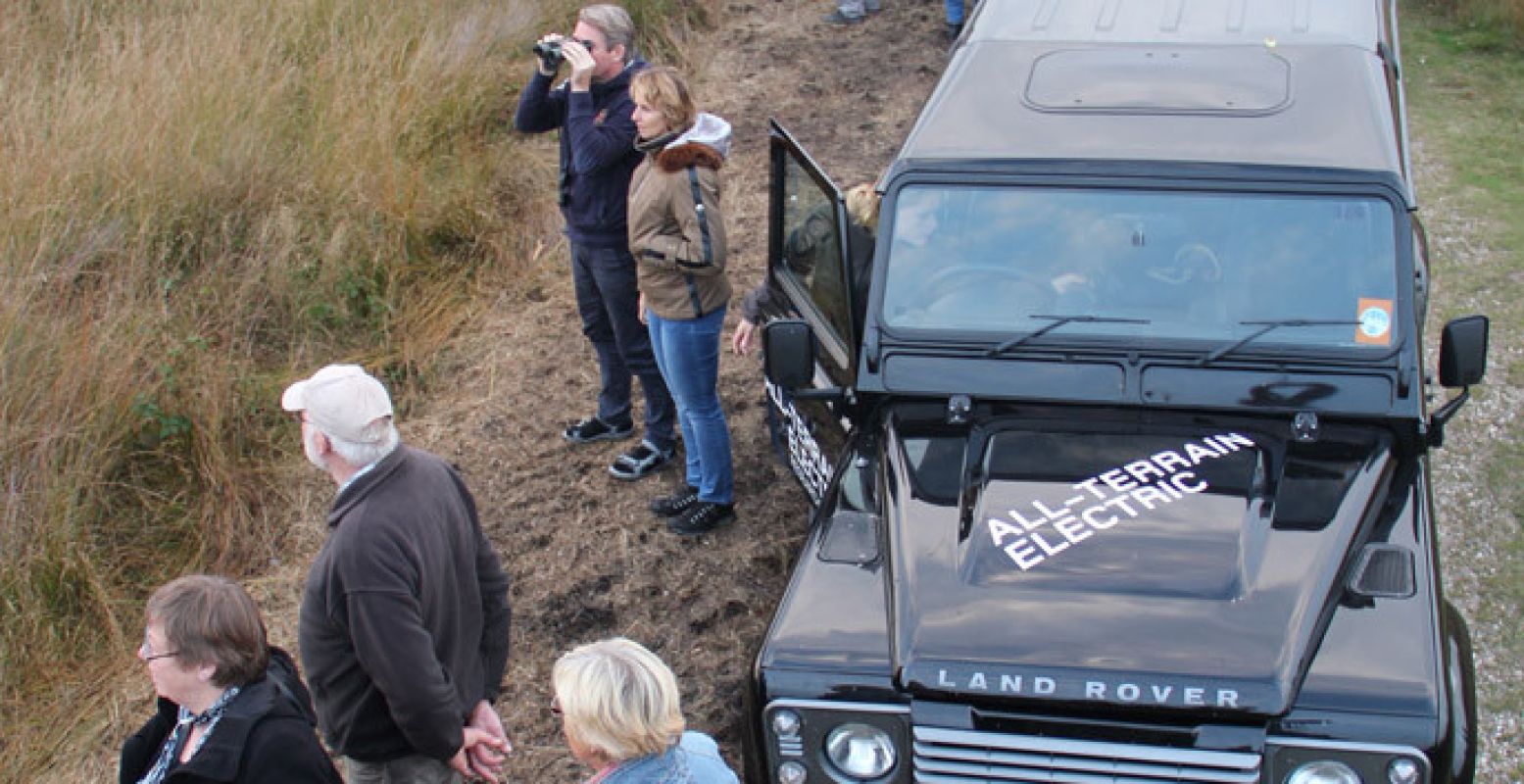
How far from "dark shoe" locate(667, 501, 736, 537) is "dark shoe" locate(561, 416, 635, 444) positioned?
79 cm

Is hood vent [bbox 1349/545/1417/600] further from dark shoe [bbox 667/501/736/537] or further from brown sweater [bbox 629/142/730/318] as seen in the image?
dark shoe [bbox 667/501/736/537]

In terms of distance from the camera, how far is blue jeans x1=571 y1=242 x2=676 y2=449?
18.1 ft

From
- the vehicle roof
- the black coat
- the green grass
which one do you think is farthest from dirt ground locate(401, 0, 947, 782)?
the green grass

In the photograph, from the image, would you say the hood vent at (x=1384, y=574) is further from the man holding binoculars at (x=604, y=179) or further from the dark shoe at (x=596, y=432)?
the dark shoe at (x=596, y=432)

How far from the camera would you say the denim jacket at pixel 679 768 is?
2.73 m

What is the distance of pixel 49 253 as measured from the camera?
6.14m

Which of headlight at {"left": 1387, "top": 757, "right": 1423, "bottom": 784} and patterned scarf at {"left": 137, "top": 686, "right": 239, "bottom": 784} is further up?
patterned scarf at {"left": 137, "top": 686, "right": 239, "bottom": 784}

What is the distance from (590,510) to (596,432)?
0.57 meters

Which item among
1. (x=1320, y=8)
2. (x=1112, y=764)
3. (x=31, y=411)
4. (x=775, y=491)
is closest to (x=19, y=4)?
(x=31, y=411)

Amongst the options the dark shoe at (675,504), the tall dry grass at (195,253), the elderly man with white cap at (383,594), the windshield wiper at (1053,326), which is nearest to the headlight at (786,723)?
the elderly man with white cap at (383,594)

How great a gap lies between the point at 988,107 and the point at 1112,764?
90.5 inches

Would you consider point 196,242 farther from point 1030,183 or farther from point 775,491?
point 1030,183

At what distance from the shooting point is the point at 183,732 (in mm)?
3109

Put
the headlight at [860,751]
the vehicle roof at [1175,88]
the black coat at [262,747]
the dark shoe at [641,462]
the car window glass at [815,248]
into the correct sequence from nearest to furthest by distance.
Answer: the black coat at [262,747] → the headlight at [860,751] → the vehicle roof at [1175,88] → the car window glass at [815,248] → the dark shoe at [641,462]
